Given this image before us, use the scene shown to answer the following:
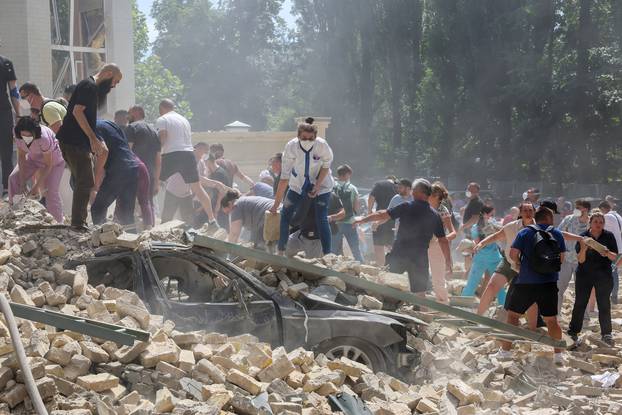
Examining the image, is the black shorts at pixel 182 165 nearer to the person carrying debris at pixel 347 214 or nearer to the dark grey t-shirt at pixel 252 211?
the dark grey t-shirt at pixel 252 211

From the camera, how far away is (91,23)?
17.9 meters

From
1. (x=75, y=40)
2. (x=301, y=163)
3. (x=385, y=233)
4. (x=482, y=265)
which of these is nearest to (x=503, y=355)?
(x=482, y=265)

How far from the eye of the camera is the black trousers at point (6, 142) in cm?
1052

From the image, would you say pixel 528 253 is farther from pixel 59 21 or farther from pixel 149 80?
pixel 149 80

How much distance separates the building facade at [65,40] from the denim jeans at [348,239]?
7652 mm

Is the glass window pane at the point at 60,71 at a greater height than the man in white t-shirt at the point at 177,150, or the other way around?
the glass window pane at the point at 60,71

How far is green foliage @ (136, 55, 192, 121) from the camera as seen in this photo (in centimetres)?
5597

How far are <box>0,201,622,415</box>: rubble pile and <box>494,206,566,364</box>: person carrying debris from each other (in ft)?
1.10

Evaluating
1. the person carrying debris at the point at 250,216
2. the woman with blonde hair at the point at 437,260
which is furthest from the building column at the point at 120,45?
the woman with blonde hair at the point at 437,260

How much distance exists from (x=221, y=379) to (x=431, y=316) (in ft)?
9.09

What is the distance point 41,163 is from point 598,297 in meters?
6.85

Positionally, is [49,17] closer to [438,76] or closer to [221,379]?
[221,379]

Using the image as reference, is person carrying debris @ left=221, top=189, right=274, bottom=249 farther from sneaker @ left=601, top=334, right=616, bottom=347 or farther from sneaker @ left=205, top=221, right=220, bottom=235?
sneaker @ left=601, top=334, right=616, bottom=347

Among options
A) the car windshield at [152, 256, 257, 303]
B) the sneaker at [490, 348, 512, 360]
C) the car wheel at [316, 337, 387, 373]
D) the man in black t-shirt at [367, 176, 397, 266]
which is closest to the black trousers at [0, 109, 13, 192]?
the car windshield at [152, 256, 257, 303]
